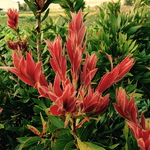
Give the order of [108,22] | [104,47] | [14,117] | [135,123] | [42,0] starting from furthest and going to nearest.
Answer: [108,22] < [104,47] < [14,117] < [42,0] < [135,123]

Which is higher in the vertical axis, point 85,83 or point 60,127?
point 85,83

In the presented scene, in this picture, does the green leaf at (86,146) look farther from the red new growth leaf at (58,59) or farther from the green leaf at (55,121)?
the red new growth leaf at (58,59)

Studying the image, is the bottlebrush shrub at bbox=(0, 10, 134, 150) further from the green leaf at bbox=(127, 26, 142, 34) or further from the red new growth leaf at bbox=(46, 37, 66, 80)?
the green leaf at bbox=(127, 26, 142, 34)

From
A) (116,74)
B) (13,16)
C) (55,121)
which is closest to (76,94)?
(55,121)

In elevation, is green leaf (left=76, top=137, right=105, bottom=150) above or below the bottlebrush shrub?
below

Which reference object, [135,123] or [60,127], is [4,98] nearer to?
[60,127]

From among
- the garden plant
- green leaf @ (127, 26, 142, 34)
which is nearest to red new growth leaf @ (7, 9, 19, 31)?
the garden plant

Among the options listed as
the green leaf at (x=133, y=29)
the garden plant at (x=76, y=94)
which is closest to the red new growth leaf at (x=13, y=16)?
the garden plant at (x=76, y=94)

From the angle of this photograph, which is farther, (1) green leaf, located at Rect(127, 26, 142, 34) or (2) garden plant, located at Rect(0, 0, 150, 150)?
(1) green leaf, located at Rect(127, 26, 142, 34)

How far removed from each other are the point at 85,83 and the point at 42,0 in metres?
0.54

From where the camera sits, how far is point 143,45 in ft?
6.14

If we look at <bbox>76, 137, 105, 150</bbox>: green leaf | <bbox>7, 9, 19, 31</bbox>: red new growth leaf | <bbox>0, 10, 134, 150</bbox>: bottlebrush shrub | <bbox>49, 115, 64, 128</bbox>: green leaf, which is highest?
<bbox>7, 9, 19, 31</bbox>: red new growth leaf

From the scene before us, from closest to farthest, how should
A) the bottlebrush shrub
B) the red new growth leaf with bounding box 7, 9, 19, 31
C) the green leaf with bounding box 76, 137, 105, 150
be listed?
the bottlebrush shrub
the green leaf with bounding box 76, 137, 105, 150
the red new growth leaf with bounding box 7, 9, 19, 31

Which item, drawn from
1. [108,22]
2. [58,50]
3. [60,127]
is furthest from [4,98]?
[108,22]
